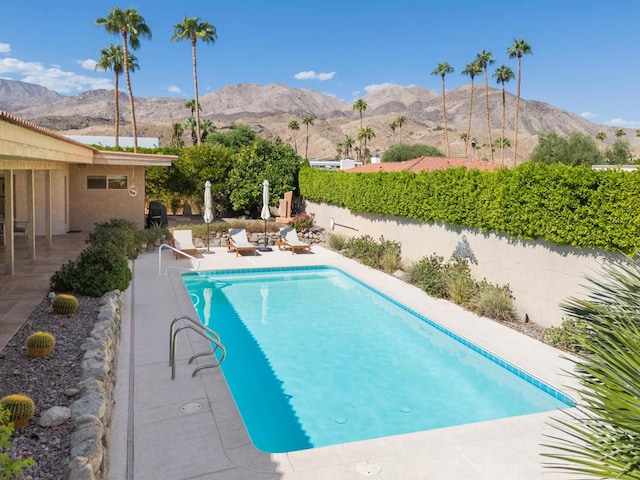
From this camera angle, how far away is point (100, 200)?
21469mm

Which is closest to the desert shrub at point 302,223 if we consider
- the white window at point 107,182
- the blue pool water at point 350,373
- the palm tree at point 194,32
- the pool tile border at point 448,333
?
the pool tile border at point 448,333

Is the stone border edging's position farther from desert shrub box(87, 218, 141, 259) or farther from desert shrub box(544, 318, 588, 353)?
desert shrub box(544, 318, 588, 353)

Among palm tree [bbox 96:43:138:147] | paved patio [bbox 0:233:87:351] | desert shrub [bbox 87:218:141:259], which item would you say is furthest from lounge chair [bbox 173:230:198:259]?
palm tree [bbox 96:43:138:147]

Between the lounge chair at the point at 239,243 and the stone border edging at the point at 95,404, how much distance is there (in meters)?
10.8

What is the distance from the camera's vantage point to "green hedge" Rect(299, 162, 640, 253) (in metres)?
9.08

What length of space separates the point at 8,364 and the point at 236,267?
1045 cm

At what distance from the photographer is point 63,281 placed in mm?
9891

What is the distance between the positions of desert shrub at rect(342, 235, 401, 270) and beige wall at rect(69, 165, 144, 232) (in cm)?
948

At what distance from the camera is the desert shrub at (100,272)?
988 centimetres

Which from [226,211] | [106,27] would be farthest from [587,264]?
[106,27]

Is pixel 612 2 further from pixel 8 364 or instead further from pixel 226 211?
pixel 8 364

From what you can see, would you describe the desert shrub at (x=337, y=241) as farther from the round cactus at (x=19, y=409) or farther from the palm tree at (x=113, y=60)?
the palm tree at (x=113, y=60)

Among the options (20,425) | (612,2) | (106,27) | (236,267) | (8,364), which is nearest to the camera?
(20,425)

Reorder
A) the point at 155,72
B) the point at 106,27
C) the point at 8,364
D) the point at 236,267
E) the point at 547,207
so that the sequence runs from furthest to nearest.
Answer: the point at 155,72 < the point at 106,27 < the point at 236,267 < the point at 547,207 < the point at 8,364
